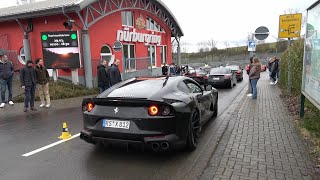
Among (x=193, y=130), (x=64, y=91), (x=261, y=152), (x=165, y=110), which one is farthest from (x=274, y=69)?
(x=165, y=110)

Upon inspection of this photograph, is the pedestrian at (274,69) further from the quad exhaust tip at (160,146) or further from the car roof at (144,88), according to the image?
the quad exhaust tip at (160,146)

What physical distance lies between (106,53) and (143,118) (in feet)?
50.4

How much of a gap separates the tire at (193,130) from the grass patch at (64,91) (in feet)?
30.3

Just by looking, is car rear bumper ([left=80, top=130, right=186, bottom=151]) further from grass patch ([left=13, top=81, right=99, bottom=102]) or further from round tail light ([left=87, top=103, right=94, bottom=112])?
grass patch ([left=13, top=81, right=99, bottom=102])

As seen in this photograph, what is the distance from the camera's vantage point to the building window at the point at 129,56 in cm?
1984

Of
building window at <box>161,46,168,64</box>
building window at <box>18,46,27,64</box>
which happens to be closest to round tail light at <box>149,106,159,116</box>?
building window at <box>18,46,27,64</box>

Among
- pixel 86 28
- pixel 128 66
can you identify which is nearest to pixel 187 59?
pixel 128 66

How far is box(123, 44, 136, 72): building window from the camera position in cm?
1984

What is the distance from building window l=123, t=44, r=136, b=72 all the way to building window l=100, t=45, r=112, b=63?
1.20 m

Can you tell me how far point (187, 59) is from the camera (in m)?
61.2

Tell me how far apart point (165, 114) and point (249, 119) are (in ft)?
12.7

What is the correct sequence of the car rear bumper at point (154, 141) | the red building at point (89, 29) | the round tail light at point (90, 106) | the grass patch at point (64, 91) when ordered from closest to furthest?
1. the car rear bumper at point (154, 141)
2. the round tail light at point (90, 106)
3. the grass patch at point (64, 91)
4. the red building at point (89, 29)

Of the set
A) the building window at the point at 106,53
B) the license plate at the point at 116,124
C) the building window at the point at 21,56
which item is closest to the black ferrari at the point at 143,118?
the license plate at the point at 116,124

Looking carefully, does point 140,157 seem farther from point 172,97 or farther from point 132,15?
point 132,15
